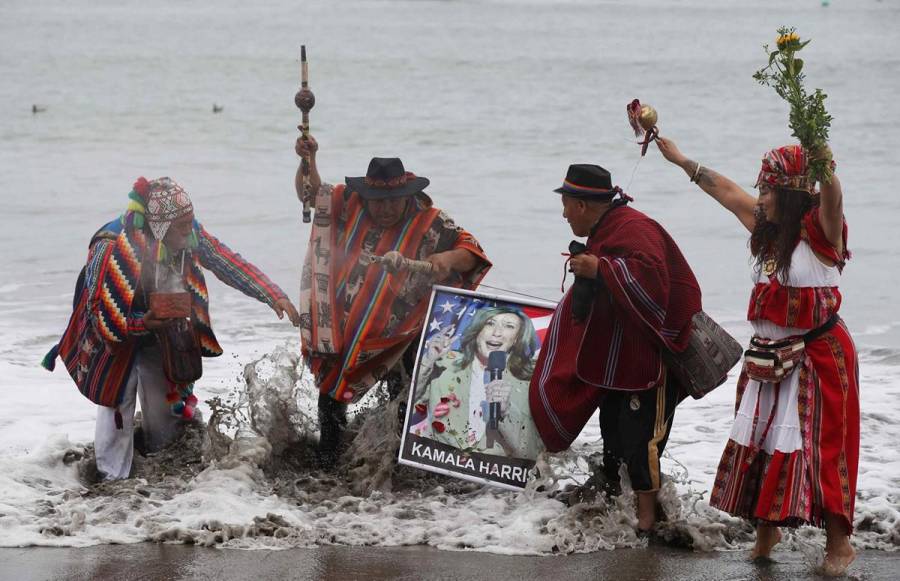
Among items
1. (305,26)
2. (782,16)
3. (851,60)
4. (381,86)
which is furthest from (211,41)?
(782,16)

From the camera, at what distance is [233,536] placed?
5.23m

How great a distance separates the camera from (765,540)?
16.3 feet

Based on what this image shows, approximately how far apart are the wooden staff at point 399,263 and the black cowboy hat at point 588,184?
1008 millimetres

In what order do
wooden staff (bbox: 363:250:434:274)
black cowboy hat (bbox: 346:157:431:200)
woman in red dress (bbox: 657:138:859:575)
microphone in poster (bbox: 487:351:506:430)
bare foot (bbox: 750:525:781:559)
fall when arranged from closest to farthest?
woman in red dress (bbox: 657:138:859:575) → bare foot (bbox: 750:525:781:559) → microphone in poster (bbox: 487:351:506:430) → wooden staff (bbox: 363:250:434:274) → black cowboy hat (bbox: 346:157:431:200)

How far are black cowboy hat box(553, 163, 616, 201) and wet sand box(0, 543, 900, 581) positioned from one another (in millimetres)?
1404

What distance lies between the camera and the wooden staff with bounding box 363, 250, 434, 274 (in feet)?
19.3

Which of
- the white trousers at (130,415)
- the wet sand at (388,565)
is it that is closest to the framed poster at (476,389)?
the wet sand at (388,565)

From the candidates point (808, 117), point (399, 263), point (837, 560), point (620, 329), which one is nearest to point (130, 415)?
point (399, 263)

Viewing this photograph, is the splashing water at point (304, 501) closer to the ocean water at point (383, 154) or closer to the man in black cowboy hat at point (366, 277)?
the ocean water at point (383, 154)

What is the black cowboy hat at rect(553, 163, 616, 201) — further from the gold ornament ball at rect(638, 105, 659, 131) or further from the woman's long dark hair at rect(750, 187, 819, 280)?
the woman's long dark hair at rect(750, 187, 819, 280)

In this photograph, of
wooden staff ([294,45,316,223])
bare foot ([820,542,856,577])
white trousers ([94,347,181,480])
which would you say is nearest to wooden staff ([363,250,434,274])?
wooden staff ([294,45,316,223])

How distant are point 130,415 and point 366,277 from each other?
129 centimetres

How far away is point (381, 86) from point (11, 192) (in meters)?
17.4

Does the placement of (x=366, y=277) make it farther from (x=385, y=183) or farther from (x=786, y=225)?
(x=786, y=225)
